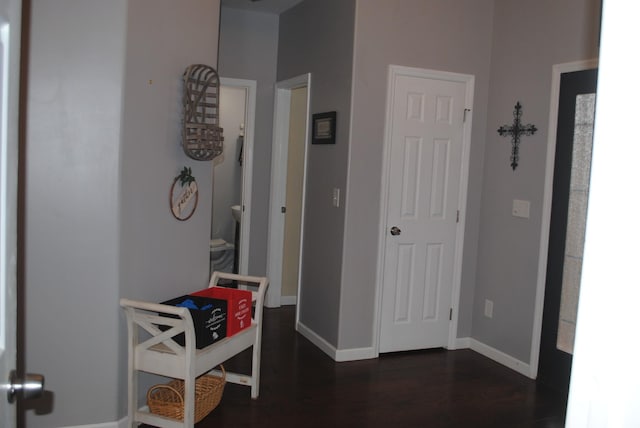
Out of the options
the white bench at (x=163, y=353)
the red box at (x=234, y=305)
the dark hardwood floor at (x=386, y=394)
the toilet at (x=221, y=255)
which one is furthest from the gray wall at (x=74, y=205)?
the toilet at (x=221, y=255)

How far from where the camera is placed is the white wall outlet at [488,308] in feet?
13.9

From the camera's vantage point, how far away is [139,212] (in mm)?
2814

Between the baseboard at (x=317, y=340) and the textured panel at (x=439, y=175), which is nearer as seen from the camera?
the baseboard at (x=317, y=340)

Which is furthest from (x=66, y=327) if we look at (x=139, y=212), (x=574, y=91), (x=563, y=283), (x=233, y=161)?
(x=233, y=161)

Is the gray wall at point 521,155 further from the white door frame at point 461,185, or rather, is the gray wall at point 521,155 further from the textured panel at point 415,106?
the textured panel at point 415,106

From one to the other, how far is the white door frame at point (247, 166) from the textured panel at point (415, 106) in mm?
1718

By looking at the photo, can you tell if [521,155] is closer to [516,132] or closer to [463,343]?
[516,132]

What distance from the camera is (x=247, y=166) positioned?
5.20m

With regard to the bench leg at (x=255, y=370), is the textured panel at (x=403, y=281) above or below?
above

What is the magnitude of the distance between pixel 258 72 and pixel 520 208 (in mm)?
2685

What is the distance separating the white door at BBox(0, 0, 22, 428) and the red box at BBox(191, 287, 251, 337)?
197 cm

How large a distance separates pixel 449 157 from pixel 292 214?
177cm

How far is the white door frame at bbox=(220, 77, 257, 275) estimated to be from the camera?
5152 millimetres

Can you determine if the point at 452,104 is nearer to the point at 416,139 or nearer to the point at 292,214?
the point at 416,139
